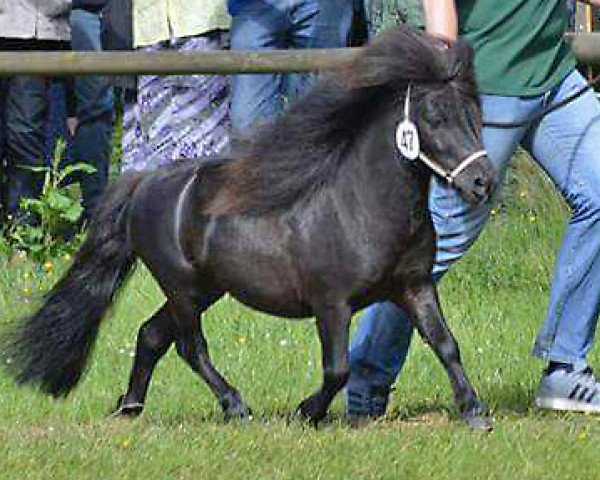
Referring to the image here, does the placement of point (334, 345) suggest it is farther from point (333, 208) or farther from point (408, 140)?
point (408, 140)

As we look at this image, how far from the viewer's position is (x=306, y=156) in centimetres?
616

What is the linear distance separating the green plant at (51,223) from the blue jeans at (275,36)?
37.5 inches

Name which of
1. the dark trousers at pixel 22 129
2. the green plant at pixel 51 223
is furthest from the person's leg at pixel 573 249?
the dark trousers at pixel 22 129

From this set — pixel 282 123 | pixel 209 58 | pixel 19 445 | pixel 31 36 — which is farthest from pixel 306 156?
pixel 31 36

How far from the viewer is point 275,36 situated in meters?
9.22

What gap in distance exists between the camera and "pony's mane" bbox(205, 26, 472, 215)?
6082 millimetres

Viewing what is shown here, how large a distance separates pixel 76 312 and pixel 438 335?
131 centimetres

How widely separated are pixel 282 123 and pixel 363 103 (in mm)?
271

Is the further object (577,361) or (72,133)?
(72,133)

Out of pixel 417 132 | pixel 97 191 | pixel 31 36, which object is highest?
pixel 417 132

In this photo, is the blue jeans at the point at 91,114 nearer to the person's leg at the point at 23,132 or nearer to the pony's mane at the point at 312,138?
the person's leg at the point at 23,132

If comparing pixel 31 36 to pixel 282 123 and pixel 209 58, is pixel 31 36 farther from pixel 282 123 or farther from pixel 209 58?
pixel 282 123

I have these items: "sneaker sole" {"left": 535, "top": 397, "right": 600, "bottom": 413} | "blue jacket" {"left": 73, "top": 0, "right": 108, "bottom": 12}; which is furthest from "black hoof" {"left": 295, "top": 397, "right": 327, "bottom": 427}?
"blue jacket" {"left": 73, "top": 0, "right": 108, "bottom": 12}

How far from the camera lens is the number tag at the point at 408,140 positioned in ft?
19.5
